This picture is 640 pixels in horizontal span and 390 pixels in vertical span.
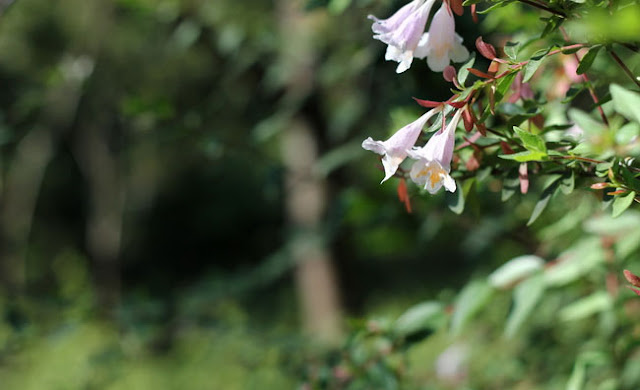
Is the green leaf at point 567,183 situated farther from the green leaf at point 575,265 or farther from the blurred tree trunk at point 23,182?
the blurred tree trunk at point 23,182

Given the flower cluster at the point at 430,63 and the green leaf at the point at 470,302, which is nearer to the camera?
the flower cluster at the point at 430,63

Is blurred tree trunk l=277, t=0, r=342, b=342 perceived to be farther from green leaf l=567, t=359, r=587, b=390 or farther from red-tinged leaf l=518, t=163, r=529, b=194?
red-tinged leaf l=518, t=163, r=529, b=194

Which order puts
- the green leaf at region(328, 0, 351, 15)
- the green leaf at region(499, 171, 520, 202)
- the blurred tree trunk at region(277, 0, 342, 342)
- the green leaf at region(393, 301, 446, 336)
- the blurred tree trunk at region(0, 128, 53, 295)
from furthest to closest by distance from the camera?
the blurred tree trunk at region(0, 128, 53, 295) → the blurred tree trunk at region(277, 0, 342, 342) → the green leaf at region(393, 301, 446, 336) → the green leaf at region(328, 0, 351, 15) → the green leaf at region(499, 171, 520, 202)

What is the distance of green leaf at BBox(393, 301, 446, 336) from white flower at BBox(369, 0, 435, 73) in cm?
45

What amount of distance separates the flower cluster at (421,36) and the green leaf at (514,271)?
0.45 metres

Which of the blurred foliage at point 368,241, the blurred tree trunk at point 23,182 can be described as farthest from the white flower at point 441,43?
the blurred tree trunk at point 23,182

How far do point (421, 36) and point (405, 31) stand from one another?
18mm

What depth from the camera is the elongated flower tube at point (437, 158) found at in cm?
49

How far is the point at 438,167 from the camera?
500 mm

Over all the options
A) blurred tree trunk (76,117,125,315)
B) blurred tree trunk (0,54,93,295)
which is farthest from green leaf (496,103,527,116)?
blurred tree trunk (76,117,125,315)

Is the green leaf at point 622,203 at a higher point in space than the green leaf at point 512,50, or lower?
lower

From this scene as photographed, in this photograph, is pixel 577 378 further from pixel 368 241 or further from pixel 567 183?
pixel 368 241

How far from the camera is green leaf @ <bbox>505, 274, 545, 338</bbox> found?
82cm

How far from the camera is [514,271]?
0.90m
